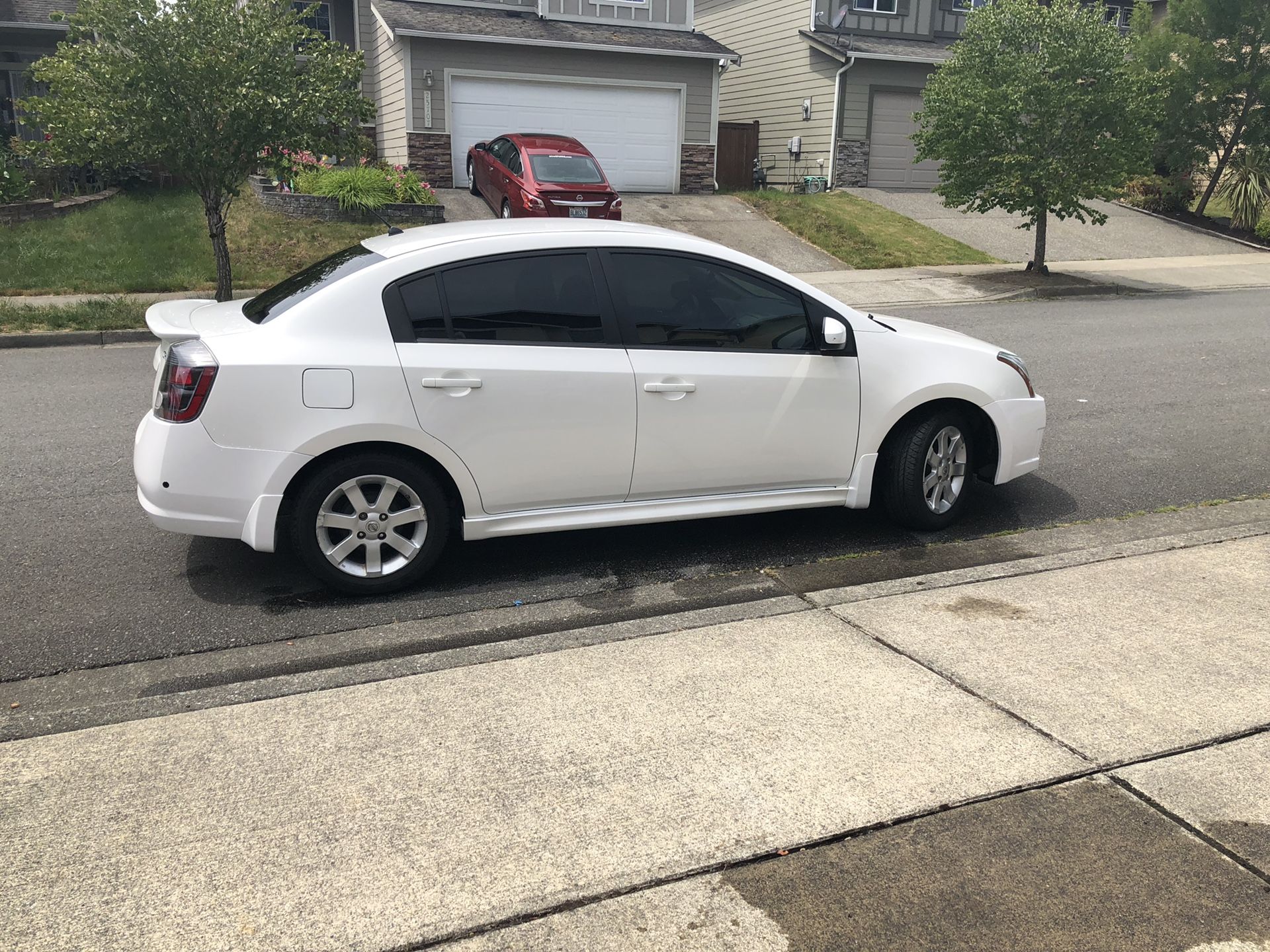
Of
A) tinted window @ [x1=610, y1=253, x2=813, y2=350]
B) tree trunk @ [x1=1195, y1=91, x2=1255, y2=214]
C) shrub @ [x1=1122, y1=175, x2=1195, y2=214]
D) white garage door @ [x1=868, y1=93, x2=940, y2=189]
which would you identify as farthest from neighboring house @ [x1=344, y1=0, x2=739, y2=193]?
tinted window @ [x1=610, y1=253, x2=813, y2=350]

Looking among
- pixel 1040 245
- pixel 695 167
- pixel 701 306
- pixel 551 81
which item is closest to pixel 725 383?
pixel 701 306

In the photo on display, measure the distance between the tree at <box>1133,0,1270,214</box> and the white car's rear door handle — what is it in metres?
20.6

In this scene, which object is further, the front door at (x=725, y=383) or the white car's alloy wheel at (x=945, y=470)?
the white car's alloy wheel at (x=945, y=470)

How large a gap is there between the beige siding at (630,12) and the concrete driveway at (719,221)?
429cm

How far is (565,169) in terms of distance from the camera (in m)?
18.1

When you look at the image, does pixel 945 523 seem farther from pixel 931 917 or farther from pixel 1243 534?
pixel 931 917

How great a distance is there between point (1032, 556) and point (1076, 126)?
13.7 meters

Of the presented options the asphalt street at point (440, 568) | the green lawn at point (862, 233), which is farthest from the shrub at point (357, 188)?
the asphalt street at point (440, 568)

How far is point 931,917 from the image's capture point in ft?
8.98

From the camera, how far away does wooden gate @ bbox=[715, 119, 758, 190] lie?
26016 mm

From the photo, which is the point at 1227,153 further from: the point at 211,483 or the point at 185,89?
the point at 211,483

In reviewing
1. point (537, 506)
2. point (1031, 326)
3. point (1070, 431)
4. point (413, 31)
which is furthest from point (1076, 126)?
point (537, 506)

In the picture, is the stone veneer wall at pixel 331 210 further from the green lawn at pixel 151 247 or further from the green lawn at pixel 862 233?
the green lawn at pixel 862 233

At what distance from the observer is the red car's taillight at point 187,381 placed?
14.8 feet
